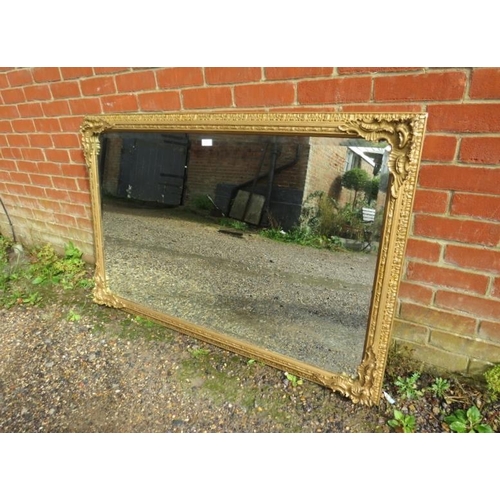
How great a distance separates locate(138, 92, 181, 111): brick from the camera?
162 cm

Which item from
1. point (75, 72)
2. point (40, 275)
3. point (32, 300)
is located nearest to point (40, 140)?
point (75, 72)

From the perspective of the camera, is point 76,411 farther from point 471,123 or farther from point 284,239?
point 471,123

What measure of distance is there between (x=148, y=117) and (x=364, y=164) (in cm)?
121

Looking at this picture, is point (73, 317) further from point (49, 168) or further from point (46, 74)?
point (46, 74)

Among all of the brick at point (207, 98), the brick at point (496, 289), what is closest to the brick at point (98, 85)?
the brick at point (207, 98)

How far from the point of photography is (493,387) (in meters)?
1.33

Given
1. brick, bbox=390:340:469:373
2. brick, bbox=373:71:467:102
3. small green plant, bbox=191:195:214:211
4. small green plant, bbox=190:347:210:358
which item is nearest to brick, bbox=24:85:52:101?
small green plant, bbox=191:195:214:211

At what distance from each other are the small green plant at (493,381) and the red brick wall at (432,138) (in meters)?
0.05

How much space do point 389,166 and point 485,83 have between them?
0.45 m

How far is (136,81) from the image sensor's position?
1.68 meters

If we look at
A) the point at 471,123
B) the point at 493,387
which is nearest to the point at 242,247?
the point at 471,123

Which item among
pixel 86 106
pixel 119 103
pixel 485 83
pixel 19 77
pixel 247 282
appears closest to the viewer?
pixel 485 83

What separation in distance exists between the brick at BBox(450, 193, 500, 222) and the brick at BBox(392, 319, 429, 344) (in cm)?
61

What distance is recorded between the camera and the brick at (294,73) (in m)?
1.28
